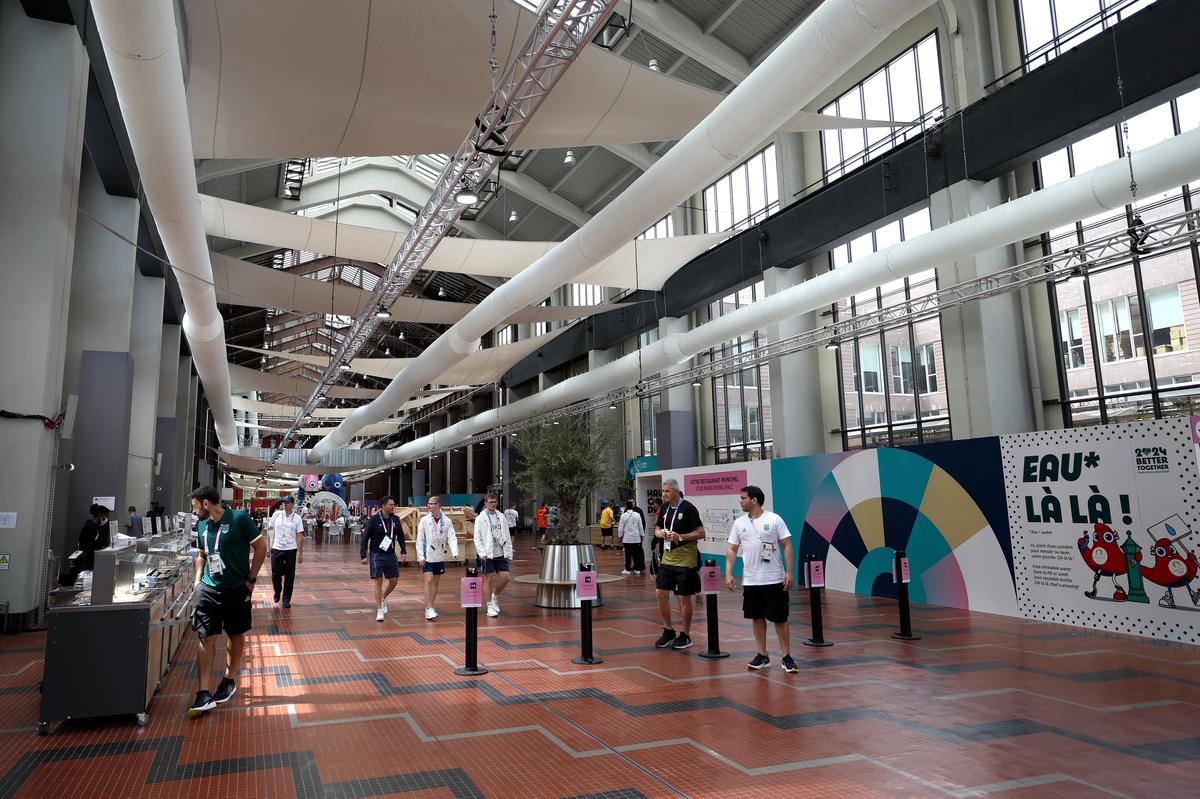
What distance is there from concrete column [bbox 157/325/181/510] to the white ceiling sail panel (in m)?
11.4

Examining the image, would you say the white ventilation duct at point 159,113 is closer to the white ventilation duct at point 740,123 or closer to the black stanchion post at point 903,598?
the white ventilation duct at point 740,123

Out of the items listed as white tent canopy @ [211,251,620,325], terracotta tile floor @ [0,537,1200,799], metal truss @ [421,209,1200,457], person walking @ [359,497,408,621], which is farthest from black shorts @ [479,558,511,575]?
white tent canopy @ [211,251,620,325]

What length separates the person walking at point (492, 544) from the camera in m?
9.16

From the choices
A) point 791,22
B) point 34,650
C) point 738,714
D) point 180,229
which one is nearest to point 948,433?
point 791,22

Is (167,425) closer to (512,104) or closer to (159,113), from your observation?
(159,113)

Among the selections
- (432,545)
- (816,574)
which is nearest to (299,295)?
Answer: (432,545)

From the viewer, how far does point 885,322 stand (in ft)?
39.6

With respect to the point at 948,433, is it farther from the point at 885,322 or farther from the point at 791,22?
the point at 791,22

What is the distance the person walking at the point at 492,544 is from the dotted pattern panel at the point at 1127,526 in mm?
6249

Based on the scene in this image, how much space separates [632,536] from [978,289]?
7362 mm

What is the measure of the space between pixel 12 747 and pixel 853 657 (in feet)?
20.4

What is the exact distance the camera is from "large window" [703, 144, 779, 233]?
750 inches

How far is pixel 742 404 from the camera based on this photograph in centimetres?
2100

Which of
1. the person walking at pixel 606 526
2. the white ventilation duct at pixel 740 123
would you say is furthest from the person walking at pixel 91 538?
the person walking at pixel 606 526
